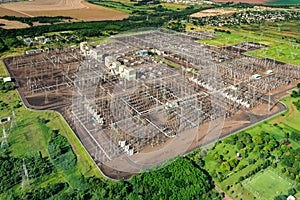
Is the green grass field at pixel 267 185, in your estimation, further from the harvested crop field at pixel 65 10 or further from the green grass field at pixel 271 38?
the harvested crop field at pixel 65 10

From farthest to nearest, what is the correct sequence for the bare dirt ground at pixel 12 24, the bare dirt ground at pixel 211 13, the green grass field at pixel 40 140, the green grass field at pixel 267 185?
the bare dirt ground at pixel 211 13 < the bare dirt ground at pixel 12 24 < the green grass field at pixel 40 140 < the green grass field at pixel 267 185

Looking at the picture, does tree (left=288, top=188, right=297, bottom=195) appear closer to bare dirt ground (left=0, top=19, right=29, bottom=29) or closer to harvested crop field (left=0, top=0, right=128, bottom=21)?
bare dirt ground (left=0, top=19, right=29, bottom=29)

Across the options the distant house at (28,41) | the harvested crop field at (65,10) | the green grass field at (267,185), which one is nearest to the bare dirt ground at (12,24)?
the harvested crop field at (65,10)

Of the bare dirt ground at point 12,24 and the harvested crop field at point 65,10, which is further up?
the harvested crop field at point 65,10

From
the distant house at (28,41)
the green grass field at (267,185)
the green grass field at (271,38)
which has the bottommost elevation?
the green grass field at (267,185)

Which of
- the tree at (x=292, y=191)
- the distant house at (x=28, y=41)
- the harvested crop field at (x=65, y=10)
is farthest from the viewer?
the harvested crop field at (x=65, y=10)

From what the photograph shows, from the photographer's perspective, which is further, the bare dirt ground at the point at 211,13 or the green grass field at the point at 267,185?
the bare dirt ground at the point at 211,13

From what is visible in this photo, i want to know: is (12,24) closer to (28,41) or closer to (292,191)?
(28,41)
